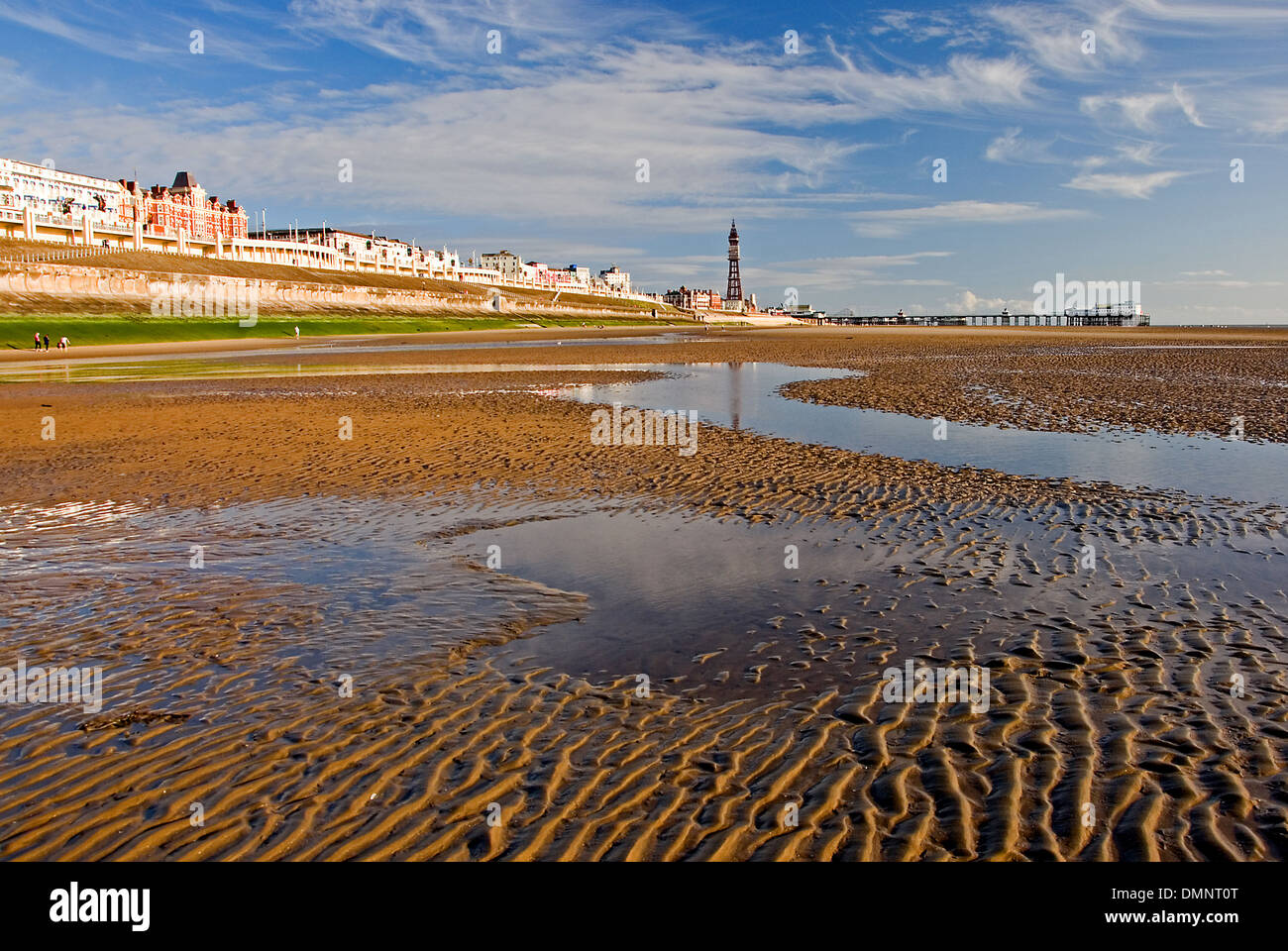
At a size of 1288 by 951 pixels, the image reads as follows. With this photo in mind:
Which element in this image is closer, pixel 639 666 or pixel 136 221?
pixel 639 666

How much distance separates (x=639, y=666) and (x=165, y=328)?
7583cm

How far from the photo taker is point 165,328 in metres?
69.4

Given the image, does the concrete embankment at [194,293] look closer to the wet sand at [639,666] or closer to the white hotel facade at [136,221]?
the white hotel facade at [136,221]

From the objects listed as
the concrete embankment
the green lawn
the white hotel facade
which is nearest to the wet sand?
the green lawn

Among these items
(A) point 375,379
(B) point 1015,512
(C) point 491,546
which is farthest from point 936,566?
(A) point 375,379

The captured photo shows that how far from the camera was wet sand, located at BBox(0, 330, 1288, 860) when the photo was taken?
459 centimetres

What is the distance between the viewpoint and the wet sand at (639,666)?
15.1 feet

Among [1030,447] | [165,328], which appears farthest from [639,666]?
[165,328]

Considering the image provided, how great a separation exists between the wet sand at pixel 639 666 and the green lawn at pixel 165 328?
5819 centimetres

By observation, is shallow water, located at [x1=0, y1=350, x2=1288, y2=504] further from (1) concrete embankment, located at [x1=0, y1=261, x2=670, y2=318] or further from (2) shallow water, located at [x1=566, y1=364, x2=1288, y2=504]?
(1) concrete embankment, located at [x1=0, y1=261, x2=670, y2=318]

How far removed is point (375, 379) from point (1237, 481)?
29.5 m

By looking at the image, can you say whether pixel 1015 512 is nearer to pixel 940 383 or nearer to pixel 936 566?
pixel 936 566

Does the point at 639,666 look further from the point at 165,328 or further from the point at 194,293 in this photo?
the point at 194,293

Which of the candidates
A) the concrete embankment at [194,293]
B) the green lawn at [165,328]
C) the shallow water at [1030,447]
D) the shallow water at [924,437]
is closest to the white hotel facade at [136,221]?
the concrete embankment at [194,293]
